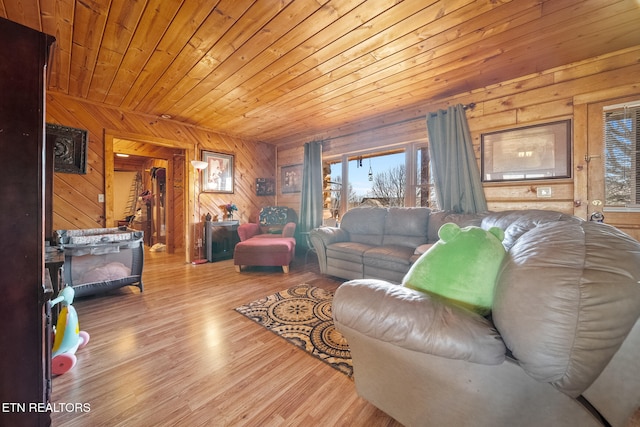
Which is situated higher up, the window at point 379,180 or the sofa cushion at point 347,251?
the window at point 379,180

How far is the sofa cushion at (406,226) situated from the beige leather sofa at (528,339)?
7.09 ft

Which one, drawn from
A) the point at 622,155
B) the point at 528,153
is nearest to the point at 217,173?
the point at 528,153

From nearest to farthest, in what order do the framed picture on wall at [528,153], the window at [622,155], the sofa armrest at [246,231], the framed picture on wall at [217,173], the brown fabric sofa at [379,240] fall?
1. the window at [622,155]
2. the framed picture on wall at [528,153]
3. the brown fabric sofa at [379,240]
4. the sofa armrest at [246,231]
5. the framed picture on wall at [217,173]

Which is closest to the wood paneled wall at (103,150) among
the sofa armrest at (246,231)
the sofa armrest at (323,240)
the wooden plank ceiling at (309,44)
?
the wooden plank ceiling at (309,44)

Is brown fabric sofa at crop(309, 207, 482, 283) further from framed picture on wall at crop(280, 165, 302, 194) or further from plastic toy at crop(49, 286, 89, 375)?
plastic toy at crop(49, 286, 89, 375)

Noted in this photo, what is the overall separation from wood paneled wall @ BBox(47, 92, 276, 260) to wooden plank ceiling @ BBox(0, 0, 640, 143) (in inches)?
10.9

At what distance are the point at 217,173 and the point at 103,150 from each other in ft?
5.33

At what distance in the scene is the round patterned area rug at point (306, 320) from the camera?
5.40 feet

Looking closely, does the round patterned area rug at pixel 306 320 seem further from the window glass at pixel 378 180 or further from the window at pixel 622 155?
the window at pixel 622 155

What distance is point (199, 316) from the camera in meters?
2.16

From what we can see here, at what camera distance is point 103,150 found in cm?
335

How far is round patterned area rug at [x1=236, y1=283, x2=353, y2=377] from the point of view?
1.64m

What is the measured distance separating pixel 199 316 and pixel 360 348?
1.73 m

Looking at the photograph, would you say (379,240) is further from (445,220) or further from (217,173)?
(217,173)
